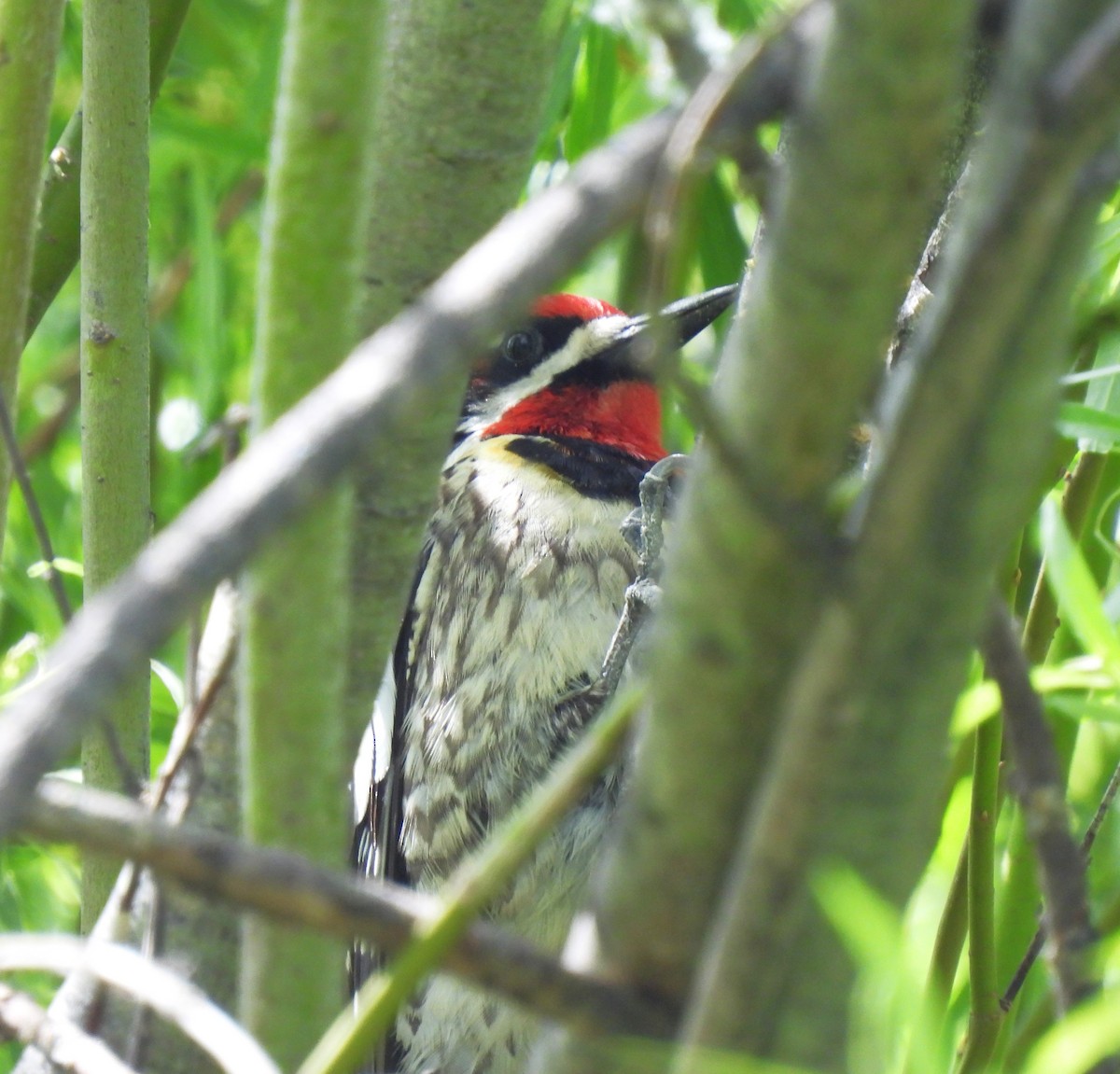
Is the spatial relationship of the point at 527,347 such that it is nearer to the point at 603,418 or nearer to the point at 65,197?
the point at 603,418

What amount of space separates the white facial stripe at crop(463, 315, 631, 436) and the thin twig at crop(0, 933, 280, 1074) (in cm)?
145

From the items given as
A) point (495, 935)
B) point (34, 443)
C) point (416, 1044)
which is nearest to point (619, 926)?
point (495, 935)

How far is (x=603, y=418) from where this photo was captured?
2.00 m

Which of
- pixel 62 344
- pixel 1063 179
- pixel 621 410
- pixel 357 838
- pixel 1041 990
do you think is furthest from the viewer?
pixel 62 344

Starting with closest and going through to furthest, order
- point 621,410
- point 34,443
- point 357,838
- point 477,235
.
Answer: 1. point 477,235
2. point 357,838
3. point 621,410
4. point 34,443

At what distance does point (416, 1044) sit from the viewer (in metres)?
1.89

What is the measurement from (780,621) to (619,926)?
12 centimetres

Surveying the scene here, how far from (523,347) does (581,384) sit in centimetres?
13

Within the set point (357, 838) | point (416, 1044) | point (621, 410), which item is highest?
point (621, 410)

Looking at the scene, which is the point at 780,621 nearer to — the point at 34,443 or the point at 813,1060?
the point at 813,1060

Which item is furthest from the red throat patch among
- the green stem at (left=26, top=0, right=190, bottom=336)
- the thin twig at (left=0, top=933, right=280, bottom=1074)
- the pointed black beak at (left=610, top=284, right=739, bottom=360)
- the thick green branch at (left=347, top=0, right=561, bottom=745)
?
the thin twig at (left=0, top=933, right=280, bottom=1074)

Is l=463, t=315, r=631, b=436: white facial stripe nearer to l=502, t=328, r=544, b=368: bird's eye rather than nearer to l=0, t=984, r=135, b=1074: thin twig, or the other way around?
l=502, t=328, r=544, b=368: bird's eye

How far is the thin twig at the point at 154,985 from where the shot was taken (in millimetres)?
556

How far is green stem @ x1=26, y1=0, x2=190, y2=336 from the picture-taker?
1.25 metres
